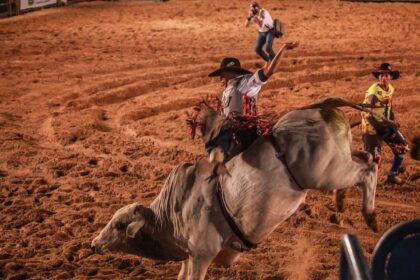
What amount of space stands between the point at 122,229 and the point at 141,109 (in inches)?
250

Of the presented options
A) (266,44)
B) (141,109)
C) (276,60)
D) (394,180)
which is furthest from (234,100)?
(266,44)

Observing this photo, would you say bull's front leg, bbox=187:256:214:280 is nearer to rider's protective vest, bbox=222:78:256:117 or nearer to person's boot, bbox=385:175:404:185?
rider's protective vest, bbox=222:78:256:117

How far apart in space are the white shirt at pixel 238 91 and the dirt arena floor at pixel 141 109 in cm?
48

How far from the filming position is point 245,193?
4.75 m

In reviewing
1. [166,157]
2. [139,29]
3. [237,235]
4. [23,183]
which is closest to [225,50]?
[139,29]

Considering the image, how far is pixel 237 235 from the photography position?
4.91m

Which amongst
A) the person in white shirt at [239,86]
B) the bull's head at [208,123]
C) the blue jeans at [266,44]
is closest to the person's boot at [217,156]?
the bull's head at [208,123]

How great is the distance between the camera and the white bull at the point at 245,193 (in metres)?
4.70

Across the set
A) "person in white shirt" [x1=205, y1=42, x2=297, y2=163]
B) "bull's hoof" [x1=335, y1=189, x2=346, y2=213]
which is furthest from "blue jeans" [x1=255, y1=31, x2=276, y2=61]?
"bull's hoof" [x1=335, y1=189, x2=346, y2=213]

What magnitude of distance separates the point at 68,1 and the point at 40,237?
19.4m

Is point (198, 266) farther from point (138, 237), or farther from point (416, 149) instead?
point (416, 149)

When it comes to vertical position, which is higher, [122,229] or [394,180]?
[122,229]

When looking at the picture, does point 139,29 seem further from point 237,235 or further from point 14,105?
point 237,235

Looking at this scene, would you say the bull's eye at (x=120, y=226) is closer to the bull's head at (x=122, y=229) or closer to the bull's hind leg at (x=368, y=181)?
the bull's head at (x=122, y=229)
